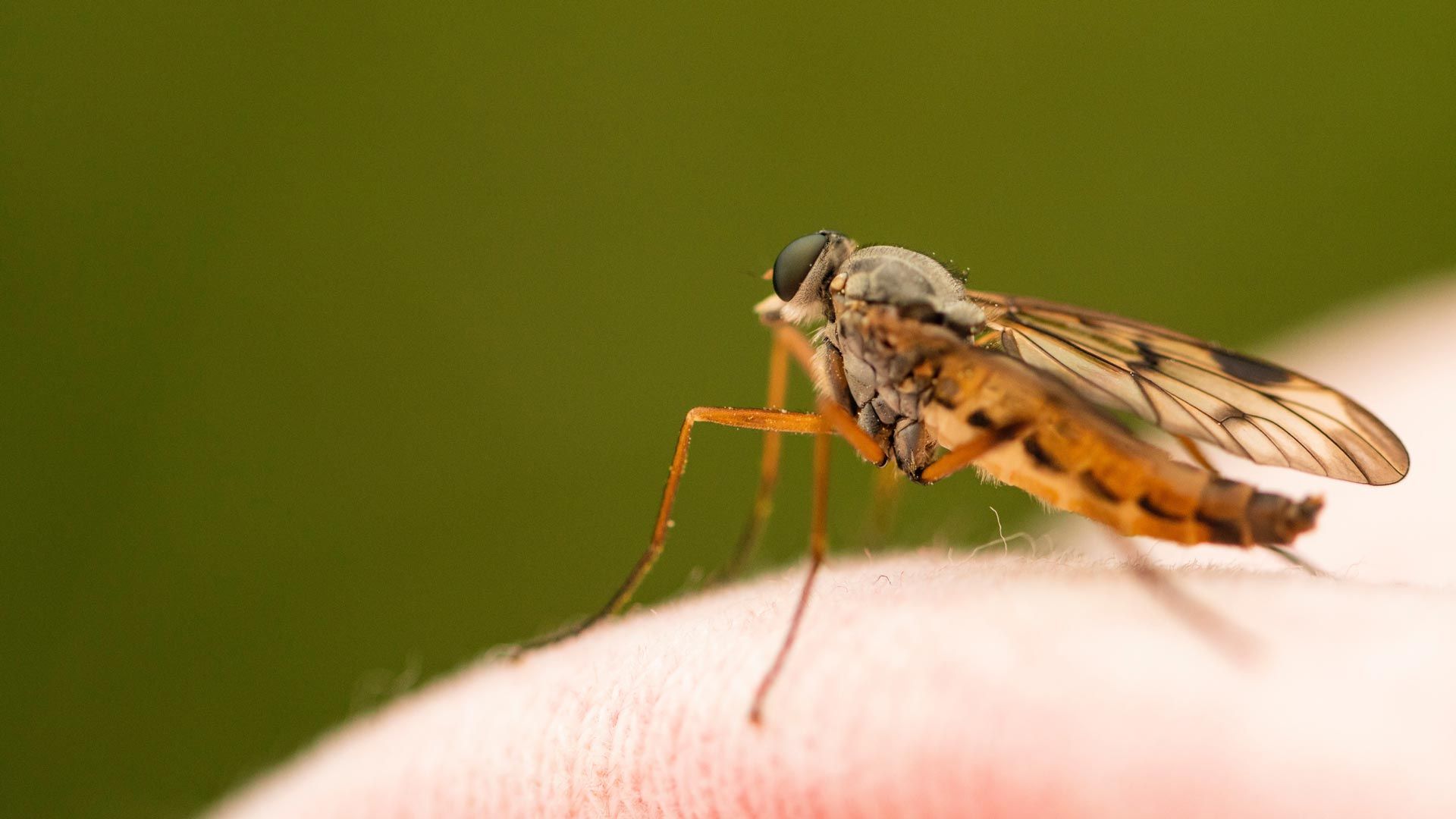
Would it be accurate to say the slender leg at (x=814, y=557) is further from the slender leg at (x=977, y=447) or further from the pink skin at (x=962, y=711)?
the slender leg at (x=977, y=447)

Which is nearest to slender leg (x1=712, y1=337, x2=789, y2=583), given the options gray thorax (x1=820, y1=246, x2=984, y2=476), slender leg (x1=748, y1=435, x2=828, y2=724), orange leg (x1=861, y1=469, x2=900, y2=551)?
orange leg (x1=861, y1=469, x2=900, y2=551)

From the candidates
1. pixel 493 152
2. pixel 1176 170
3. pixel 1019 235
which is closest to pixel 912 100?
pixel 1019 235

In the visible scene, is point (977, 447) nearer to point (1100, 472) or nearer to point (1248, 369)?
point (1100, 472)

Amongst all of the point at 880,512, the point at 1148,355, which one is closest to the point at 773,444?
the point at 880,512

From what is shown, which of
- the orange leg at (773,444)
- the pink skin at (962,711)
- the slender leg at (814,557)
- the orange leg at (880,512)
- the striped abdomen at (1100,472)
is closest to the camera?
the pink skin at (962,711)

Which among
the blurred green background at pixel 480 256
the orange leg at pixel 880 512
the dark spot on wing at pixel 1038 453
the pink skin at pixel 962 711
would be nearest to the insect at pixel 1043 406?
the dark spot on wing at pixel 1038 453

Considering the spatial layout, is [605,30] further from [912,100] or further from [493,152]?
[912,100]

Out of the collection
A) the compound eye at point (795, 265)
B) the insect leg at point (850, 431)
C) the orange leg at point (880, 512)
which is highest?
the compound eye at point (795, 265)
